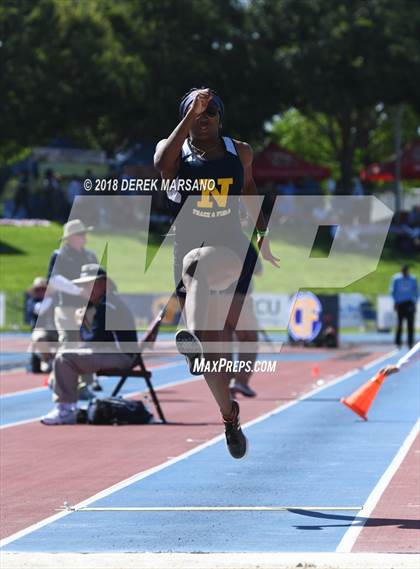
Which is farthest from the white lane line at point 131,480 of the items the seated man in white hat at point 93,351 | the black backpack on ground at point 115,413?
the seated man in white hat at point 93,351

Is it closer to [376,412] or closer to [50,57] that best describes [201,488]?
[376,412]

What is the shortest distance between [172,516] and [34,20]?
1777 inches

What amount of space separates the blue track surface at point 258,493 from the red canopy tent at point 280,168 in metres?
36.6

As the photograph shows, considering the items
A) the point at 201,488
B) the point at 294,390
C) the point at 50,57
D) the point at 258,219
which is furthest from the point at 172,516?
the point at 50,57

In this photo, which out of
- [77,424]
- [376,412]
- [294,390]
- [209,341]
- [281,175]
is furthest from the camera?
[281,175]

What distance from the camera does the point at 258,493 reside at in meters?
8.98

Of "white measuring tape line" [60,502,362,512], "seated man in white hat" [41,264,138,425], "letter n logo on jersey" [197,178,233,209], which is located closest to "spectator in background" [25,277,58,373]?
"seated man in white hat" [41,264,138,425]

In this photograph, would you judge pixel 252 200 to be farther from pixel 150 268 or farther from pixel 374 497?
Result: pixel 150 268

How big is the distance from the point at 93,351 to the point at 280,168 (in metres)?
37.5

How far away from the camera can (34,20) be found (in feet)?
168

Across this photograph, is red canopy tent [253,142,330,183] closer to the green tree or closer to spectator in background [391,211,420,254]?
the green tree

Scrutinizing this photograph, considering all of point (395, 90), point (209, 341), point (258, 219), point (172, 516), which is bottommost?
point (172, 516)

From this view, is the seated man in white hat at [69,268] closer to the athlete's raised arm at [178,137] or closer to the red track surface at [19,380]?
the red track surface at [19,380]

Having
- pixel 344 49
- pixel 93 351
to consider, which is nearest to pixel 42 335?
pixel 93 351
